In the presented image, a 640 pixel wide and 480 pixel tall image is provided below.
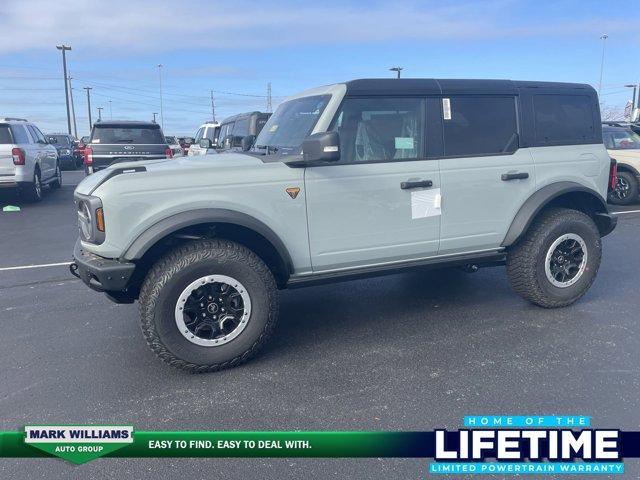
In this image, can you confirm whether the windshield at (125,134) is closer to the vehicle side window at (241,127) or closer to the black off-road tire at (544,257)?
the vehicle side window at (241,127)

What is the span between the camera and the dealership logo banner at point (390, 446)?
2.71 meters

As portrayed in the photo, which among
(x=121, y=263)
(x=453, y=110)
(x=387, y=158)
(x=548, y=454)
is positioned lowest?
(x=548, y=454)

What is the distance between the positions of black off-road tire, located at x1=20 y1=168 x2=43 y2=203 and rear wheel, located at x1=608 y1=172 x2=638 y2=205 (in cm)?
1299

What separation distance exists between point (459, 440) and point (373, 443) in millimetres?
454

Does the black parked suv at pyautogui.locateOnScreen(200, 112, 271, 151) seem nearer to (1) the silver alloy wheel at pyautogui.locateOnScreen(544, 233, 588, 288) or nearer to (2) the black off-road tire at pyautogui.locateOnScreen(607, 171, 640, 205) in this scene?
(1) the silver alloy wheel at pyautogui.locateOnScreen(544, 233, 588, 288)

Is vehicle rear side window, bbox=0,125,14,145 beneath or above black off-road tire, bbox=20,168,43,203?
above

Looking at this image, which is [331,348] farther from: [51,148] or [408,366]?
[51,148]

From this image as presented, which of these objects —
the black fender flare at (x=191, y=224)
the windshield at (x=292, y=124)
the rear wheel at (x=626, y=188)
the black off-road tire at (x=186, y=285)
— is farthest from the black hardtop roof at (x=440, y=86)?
the rear wheel at (x=626, y=188)

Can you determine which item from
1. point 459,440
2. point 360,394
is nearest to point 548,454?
point 459,440

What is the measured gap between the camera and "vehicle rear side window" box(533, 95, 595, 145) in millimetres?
4785

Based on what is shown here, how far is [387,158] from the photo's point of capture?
165 inches

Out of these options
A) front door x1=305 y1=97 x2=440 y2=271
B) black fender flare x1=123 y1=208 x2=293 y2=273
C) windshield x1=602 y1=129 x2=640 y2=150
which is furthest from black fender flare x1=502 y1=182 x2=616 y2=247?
windshield x1=602 y1=129 x2=640 y2=150

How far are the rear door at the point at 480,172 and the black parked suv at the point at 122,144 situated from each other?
9.37m

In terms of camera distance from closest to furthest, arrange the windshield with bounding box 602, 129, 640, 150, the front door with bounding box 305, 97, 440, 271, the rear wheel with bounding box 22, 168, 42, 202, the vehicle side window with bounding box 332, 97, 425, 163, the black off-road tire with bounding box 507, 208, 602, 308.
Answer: the front door with bounding box 305, 97, 440, 271 → the vehicle side window with bounding box 332, 97, 425, 163 → the black off-road tire with bounding box 507, 208, 602, 308 → the windshield with bounding box 602, 129, 640, 150 → the rear wheel with bounding box 22, 168, 42, 202
